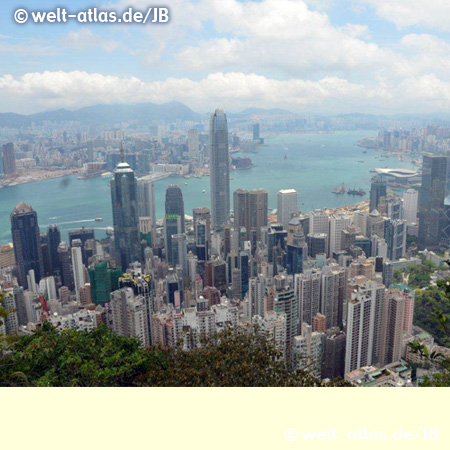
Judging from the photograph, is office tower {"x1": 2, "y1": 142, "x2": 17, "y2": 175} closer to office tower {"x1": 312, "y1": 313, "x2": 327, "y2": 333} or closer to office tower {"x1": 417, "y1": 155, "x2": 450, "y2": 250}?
office tower {"x1": 312, "y1": 313, "x2": 327, "y2": 333}

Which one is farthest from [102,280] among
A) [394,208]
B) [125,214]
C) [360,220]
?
[394,208]

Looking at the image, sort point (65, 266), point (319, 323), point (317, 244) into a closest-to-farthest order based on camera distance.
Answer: point (319, 323) → point (65, 266) → point (317, 244)

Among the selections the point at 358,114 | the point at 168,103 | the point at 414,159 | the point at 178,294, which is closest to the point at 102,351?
the point at 168,103

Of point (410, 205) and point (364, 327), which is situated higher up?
point (410, 205)

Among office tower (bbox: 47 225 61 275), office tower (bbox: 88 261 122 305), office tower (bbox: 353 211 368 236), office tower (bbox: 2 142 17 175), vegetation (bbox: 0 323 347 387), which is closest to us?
vegetation (bbox: 0 323 347 387)

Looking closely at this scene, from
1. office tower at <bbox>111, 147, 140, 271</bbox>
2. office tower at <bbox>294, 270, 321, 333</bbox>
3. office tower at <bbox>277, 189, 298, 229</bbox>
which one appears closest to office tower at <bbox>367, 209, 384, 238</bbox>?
office tower at <bbox>277, 189, 298, 229</bbox>

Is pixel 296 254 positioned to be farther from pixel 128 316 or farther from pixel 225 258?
pixel 128 316

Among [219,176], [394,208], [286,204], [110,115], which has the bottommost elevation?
[394,208]
